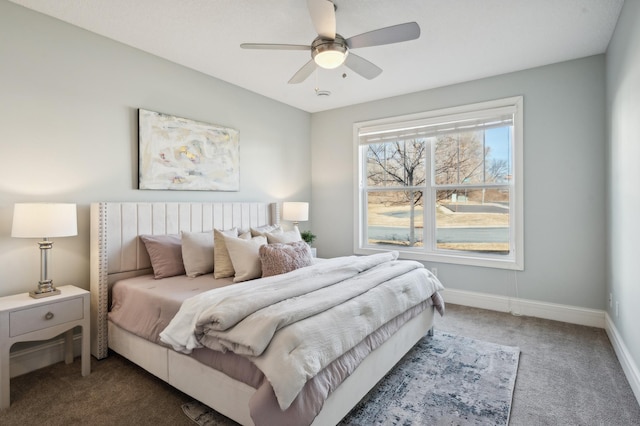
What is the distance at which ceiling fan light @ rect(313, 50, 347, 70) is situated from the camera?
2398mm

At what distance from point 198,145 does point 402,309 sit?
8.79 ft

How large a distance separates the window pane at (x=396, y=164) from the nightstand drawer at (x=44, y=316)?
371 centimetres

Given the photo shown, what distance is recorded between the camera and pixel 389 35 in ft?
7.35

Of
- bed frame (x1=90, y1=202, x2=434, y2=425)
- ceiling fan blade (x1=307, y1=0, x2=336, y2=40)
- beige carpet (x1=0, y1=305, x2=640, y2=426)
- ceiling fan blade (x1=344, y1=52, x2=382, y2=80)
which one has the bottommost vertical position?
beige carpet (x1=0, y1=305, x2=640, y2=426)

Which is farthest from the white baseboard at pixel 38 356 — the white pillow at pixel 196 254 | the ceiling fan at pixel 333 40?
the ceiling fan at pixel 333 40

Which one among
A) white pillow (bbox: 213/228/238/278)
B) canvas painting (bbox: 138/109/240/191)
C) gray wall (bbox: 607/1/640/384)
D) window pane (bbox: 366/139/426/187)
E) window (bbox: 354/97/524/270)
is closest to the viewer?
gray wall (bbox: 607/1/640/384)

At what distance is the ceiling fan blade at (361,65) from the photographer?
2.60m

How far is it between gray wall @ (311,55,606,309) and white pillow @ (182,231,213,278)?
2904 millimetres

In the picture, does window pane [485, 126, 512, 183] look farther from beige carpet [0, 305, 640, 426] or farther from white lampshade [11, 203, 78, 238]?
white lampshade [11, 203, 78, 238]

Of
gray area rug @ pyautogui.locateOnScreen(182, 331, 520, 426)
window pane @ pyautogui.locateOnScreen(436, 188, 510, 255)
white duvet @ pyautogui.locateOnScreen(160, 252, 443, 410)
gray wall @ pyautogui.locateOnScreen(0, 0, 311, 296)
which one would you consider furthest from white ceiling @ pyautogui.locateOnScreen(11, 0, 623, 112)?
gray area rug @ pyautogui.locateOnScreen(182, 331, 520, 426)

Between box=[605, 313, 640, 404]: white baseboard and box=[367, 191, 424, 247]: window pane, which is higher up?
box=[367, 191, 424, 247]: window pane

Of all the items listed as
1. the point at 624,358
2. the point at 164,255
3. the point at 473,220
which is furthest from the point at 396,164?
the point at 164,255

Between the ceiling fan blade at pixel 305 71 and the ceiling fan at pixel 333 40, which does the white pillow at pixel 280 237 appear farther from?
the ceiling fan at pixel 333 40

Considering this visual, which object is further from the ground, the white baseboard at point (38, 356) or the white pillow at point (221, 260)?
the white pillow at point (221, 260)
